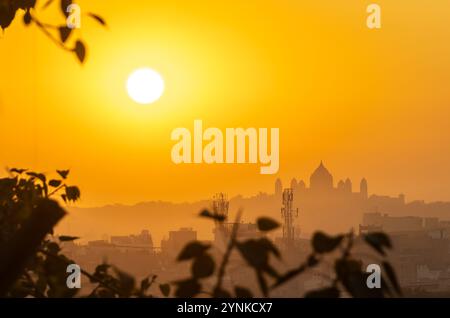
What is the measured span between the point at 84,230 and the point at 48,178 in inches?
7730

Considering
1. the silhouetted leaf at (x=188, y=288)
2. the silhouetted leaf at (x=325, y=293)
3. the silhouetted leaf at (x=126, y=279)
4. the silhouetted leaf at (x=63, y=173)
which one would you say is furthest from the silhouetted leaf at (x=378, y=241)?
the silhouetted leaf at (x=63, y=173)

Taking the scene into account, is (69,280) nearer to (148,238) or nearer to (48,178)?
(48,178)

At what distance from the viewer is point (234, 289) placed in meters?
2.44

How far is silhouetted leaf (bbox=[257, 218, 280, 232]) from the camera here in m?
2.12

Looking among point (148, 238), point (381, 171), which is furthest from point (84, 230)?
point (381, 171)

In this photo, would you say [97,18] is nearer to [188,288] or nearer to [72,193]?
[188,288]

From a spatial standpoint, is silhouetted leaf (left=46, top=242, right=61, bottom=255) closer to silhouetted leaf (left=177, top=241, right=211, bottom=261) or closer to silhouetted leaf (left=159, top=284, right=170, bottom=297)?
silhouetted leaf (left=159, top=284, right=170, bottom=297)

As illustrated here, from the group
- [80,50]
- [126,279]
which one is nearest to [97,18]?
[80,50]

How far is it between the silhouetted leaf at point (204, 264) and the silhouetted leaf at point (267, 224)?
0.77ft

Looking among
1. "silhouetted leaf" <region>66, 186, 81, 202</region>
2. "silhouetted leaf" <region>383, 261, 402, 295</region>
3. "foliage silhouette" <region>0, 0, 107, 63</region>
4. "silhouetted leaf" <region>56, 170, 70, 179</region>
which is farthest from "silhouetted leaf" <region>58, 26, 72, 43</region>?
"silhouetted leaf" <region>56, 170, 70, 179</region>

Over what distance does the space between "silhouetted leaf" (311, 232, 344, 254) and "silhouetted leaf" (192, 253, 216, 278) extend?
310 mm

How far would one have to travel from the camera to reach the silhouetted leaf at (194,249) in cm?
224

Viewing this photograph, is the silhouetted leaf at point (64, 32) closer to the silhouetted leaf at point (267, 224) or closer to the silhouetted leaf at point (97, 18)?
the silhouetted leaf at point (97, 18)
